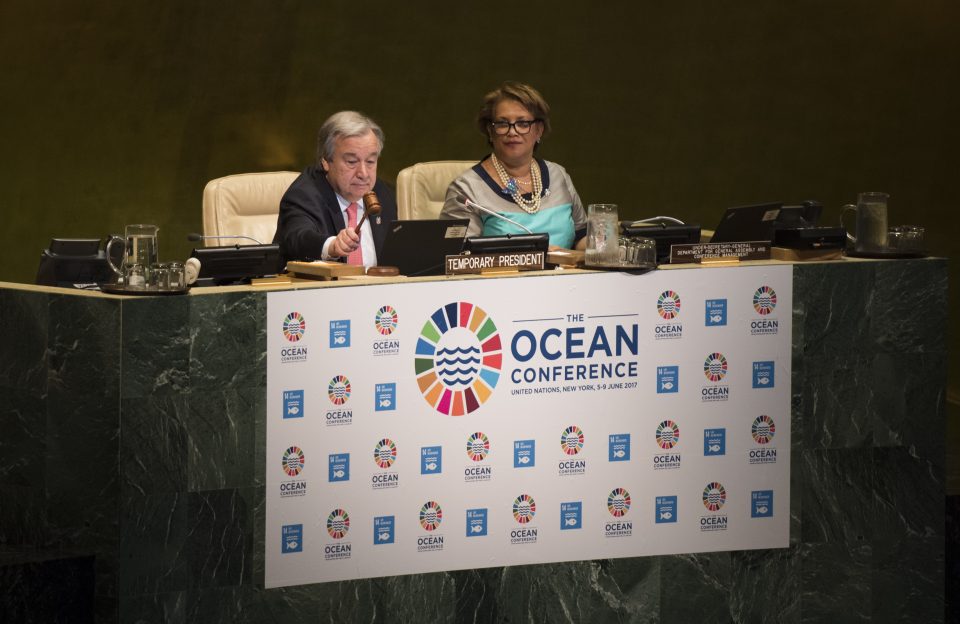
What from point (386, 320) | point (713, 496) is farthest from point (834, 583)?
point (386, 320)

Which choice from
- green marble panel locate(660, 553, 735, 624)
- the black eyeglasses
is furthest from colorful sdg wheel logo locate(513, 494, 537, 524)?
the black eyeglasses

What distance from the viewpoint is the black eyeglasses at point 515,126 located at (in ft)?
14.1

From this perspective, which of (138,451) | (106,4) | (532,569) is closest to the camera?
(138,451)

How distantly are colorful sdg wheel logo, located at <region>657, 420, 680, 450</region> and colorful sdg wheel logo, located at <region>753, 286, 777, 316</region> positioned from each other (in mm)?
361

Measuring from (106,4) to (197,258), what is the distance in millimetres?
2983

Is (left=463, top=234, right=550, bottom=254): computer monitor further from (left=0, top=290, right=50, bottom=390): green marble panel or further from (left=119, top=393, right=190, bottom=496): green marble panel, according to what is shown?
(left=0, top=290, right=50, bottom=390): green marble panel

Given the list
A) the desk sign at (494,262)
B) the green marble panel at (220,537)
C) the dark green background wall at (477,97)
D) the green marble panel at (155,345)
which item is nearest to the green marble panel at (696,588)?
the desk sign at (494,262)

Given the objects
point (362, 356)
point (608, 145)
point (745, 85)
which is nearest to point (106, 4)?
point (608, 145)

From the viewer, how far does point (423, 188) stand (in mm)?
5070

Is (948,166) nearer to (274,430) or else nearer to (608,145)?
(608,145)

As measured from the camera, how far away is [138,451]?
303 cm

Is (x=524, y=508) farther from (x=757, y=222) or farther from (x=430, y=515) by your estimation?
(x=757, y=222)

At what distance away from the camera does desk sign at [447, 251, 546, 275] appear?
336 centimetres

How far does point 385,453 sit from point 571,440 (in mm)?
467
